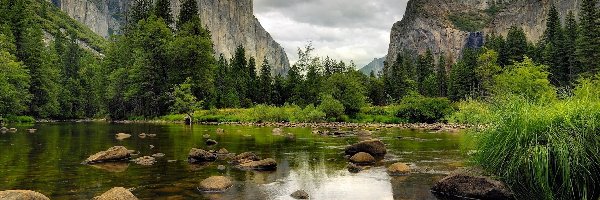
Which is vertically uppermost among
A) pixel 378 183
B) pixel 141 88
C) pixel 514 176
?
pixel 141 88

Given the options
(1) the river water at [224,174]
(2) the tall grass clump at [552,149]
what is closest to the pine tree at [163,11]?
(1) the river water at [224,174]

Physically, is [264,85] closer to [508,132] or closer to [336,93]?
[336,93]

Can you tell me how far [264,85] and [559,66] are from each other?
66.7 m

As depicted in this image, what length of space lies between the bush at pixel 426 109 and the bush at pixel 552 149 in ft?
184

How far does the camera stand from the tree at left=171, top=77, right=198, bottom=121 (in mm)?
68625

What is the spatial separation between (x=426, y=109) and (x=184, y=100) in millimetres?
37259

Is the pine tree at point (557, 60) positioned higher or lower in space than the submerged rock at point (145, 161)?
higher

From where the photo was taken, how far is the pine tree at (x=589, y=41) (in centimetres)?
7394

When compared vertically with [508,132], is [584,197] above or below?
below

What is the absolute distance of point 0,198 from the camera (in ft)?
34.6

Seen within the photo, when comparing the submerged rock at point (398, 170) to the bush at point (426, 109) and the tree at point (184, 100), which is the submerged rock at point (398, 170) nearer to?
the bush at point (426, 109)

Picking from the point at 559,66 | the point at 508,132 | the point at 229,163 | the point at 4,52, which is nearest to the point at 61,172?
the point at 229,163

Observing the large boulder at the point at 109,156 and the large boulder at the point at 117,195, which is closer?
the large boulder at the point at 117,195

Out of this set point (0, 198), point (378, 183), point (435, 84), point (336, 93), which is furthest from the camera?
point (435, 84)
